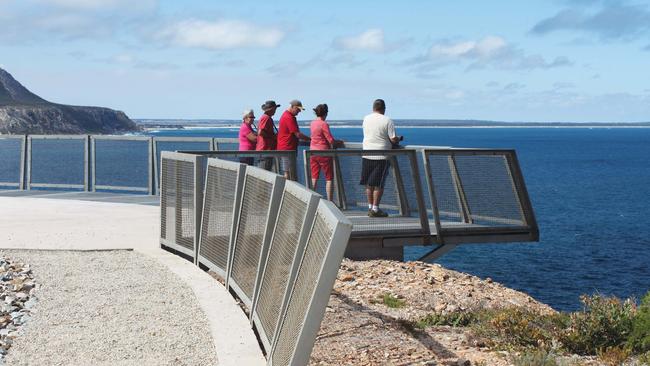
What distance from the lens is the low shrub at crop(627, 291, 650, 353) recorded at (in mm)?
8383

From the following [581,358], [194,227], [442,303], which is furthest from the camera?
[194,227]

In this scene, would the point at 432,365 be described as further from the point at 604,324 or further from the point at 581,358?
the point at 604,324

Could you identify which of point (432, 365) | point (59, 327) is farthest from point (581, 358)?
point (59, 327)

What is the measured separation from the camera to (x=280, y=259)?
7.30 m

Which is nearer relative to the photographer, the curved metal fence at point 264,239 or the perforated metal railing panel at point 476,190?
the curved metal fence at point 264,239

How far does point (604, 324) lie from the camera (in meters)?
8.52

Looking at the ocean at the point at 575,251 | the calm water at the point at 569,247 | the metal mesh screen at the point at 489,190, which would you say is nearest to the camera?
the metal mesh screen at the point at 489,190

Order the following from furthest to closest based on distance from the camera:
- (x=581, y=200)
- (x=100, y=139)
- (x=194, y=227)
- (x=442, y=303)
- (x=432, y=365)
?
(x=581, y=200) < (x=100, y=139) < (x=194, y=227) < (x=442, y=303) < (x=432, y=365)

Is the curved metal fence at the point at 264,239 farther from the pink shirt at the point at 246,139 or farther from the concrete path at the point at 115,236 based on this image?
the pink shirt at the point at 246,139

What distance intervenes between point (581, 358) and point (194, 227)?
5420mm

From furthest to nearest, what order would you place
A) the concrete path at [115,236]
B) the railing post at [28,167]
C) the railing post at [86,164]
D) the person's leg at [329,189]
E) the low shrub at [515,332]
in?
1. the railing post at [28,167]
2. the railing post at [86,164]
3. the person's leg at [329,189]
4. the low shrub at [515,332]
5. the concrete path at [115,236]

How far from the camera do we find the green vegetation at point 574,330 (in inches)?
314

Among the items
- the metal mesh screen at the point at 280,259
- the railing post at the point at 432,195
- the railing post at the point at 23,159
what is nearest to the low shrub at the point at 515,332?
the metal mesh screen at the point at 280,259

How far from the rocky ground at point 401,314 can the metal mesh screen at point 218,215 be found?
50.7 inches
